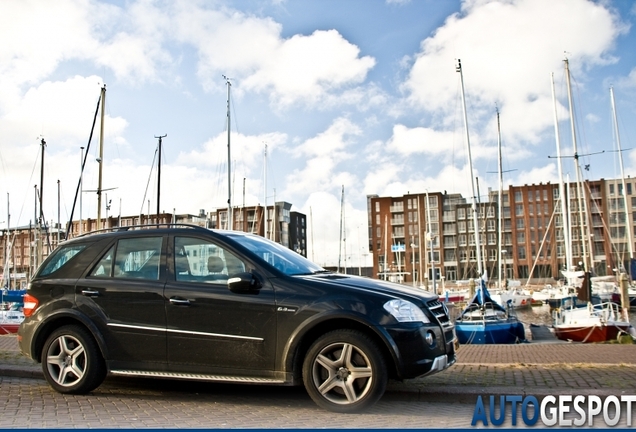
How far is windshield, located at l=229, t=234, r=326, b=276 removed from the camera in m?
6.58

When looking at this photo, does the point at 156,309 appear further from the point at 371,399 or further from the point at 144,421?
the point at 371,399

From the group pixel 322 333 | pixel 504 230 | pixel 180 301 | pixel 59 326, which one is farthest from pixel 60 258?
pixel 504 230

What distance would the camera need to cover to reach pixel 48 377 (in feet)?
23.1

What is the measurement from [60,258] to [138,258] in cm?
120

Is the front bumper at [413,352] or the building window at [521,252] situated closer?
the front bumper at [413,352]

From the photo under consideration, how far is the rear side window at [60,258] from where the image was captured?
736cm

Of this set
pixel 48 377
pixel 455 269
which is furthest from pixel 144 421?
pixel 455 269

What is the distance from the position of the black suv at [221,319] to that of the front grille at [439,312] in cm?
2

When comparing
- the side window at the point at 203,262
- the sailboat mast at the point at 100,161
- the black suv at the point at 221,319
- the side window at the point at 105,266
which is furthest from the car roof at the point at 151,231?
the sailboat mast at the point at 100,161

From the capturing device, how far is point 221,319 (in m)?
6.22

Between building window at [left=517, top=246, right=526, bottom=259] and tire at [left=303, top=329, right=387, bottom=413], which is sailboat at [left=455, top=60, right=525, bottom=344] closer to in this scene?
tire at [left=303, top=329, right=387, bottom=413]

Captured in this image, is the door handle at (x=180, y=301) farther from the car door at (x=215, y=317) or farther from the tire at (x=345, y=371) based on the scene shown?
the tire at (x=345, y=371)

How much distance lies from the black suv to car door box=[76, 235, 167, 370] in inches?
0.5

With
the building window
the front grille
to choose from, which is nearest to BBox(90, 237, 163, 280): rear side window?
the front grille
